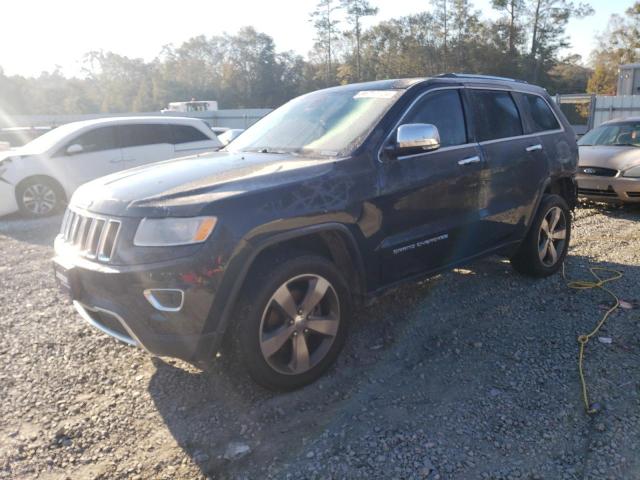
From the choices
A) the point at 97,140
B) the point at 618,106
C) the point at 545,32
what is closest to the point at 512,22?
the point at 545,32

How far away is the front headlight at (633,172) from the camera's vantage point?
7938 mm

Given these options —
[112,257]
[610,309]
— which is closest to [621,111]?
[610,309]

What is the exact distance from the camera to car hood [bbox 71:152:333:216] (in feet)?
9.03

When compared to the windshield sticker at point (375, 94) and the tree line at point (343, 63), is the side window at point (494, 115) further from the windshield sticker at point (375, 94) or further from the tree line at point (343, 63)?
the tree line at point (343, 63)

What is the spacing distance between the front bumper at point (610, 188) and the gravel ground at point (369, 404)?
419 centimetres

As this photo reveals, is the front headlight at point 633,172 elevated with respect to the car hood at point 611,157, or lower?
lower

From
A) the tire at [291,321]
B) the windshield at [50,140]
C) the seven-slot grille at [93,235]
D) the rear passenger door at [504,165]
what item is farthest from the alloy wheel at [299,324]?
the windshield at [50,140]

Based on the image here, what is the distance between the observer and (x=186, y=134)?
1002 cm

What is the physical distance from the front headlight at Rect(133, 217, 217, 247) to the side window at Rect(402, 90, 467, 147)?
1.76 meters

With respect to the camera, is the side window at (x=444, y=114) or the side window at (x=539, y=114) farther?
the side window at (x=539, y=114)

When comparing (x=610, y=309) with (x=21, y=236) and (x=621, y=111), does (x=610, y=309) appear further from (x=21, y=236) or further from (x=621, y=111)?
(x=621, y=111)

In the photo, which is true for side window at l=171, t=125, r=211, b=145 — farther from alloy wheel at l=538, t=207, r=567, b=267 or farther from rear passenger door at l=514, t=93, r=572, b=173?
alloy wheel at l=538, t=207, r=567, b=267

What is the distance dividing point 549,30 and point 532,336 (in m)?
56.1

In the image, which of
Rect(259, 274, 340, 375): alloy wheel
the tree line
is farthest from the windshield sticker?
the tree line
